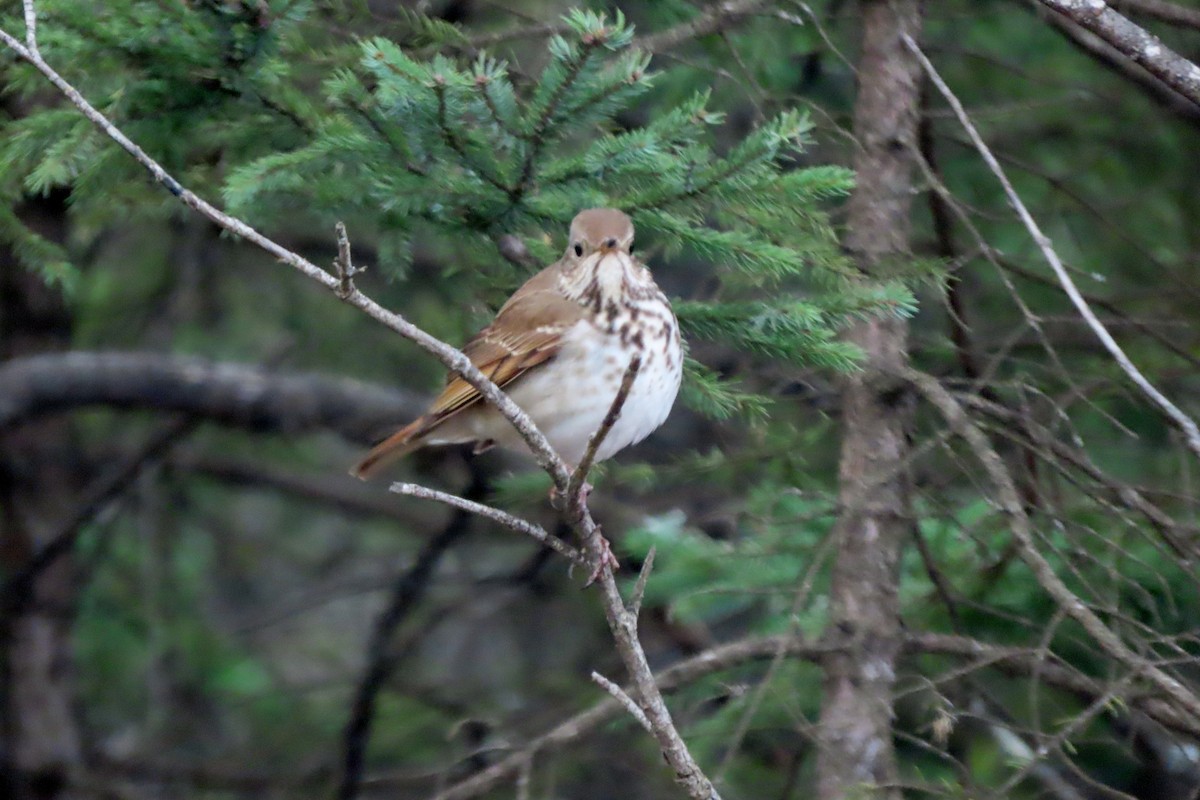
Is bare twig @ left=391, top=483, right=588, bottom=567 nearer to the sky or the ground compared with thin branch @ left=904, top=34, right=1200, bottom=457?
nearer to the ground

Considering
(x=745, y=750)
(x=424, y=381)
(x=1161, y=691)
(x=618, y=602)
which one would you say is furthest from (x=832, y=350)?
(x=424, y=381)

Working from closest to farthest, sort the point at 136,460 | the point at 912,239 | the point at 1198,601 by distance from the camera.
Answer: the point at 1198,601 → the point at 912,239 → the point at 136,460

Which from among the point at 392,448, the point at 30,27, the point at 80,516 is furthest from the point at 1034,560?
the point at 80,516

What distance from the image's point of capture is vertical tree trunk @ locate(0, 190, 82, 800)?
620 centimetres

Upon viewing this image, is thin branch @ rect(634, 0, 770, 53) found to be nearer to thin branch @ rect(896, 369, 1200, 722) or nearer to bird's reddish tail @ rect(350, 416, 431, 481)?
thin branch @ rect(896, 369, 1200, 722)

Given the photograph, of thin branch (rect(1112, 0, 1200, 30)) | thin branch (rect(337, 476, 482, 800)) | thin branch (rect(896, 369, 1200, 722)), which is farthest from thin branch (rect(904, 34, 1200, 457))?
thin branch (rect(337, 476, 482, 800))

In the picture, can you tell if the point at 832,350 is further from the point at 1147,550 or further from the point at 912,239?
the point at 912,239

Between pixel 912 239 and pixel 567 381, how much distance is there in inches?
71.1

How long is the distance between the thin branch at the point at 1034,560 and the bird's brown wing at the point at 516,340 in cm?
97

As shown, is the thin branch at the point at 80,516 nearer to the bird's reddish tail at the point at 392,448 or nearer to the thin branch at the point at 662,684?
the bird's reddish tail at the point at 392,448

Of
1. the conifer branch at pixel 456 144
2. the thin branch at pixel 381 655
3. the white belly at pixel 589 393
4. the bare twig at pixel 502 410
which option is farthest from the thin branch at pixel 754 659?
the thin branch at pixel 381 655

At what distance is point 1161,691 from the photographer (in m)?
3.19

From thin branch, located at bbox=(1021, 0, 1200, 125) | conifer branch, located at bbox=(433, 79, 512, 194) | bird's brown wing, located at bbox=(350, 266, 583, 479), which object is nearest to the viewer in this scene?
conifer branch, located at bbox=(433, 79, 512, 194)

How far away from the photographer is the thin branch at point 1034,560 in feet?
10.2
